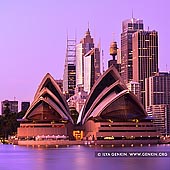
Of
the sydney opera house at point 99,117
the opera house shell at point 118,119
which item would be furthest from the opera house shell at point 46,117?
the opera house shell at point 118,119

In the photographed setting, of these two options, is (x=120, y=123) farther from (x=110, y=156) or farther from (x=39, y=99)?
(x=110, y=156)

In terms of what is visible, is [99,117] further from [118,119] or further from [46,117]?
[46,117]

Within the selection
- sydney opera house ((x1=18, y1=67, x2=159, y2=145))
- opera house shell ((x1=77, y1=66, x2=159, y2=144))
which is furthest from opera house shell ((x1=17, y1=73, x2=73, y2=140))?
opera house shell ((x1=77, y1=66, x2=159, y2=144))

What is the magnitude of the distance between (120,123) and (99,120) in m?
4.67

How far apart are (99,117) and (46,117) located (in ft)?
45.4

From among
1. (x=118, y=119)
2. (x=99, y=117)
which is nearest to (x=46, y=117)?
(x=99, y=117)

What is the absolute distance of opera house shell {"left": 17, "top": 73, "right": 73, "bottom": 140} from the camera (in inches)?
5856

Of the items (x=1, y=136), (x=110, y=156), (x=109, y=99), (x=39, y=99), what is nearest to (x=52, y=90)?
(x=39, y=99)

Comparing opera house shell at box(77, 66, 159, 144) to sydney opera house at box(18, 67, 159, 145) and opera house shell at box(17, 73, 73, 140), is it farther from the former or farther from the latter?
opera house shell at box(17, 73, 73, 140)

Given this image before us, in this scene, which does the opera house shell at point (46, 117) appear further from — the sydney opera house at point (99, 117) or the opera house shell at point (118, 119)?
the opera house shell at point (118, 119)

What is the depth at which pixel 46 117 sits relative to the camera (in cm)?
15075

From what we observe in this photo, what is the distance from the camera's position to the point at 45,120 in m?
150

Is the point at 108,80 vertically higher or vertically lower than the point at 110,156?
higher

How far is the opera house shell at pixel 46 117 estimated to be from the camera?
488ft
